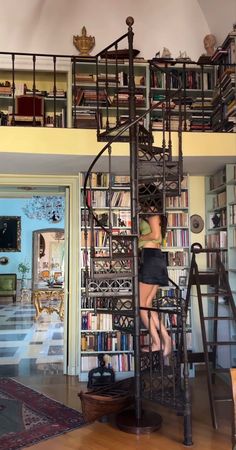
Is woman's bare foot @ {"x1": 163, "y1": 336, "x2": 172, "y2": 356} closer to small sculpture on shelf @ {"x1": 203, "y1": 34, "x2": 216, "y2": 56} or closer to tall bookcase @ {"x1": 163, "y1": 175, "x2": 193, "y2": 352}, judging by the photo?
tall bookcase @ {"x1": 163, "y1": 175, "x2": 193, "y2": 352}

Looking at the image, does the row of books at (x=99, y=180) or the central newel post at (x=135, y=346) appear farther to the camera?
the row of books at (x=99, y=180)

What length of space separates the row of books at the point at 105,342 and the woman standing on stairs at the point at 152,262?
1071 millimetres

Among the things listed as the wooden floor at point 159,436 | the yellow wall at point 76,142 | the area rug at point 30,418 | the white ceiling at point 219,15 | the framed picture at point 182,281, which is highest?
the white ceiling at point 219,15

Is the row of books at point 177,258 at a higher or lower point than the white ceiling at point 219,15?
lower

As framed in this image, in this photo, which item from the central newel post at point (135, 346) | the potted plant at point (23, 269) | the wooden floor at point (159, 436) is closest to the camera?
the wooden floor at point (159, 436)

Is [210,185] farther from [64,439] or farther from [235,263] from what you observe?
[64,439]

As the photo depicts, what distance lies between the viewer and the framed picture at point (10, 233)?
13727 mm

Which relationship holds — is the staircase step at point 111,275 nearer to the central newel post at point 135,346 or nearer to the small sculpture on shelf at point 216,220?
the central newel post at point 135,346

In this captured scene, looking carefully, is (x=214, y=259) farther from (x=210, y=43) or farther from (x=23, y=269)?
(x=23, y=269)

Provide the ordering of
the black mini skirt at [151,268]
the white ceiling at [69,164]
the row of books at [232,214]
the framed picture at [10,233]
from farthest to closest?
1. the framed picture at [10,233]
2. the row of books at [232,214]
3. the white ceiling at [69,164]
4. the black mini skirt at [151,268]

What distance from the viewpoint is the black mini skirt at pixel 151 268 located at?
13.1 ft

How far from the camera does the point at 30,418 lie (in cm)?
376

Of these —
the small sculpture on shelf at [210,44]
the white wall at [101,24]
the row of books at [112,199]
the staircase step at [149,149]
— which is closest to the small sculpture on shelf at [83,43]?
the white wall at [101,24]

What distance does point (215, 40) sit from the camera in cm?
602
